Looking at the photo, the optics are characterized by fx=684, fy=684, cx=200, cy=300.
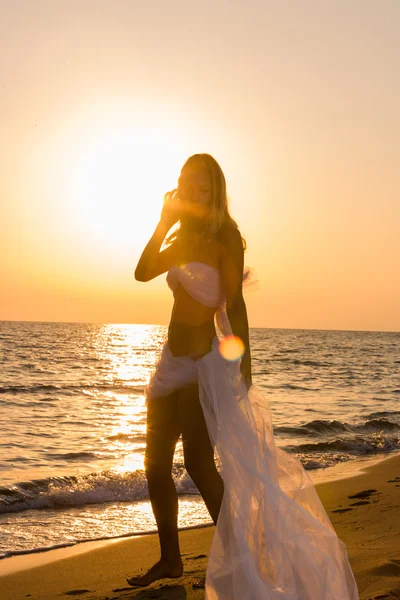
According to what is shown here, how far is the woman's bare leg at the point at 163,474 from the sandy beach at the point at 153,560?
0.16m

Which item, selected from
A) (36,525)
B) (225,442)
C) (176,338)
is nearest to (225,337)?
(176,338)

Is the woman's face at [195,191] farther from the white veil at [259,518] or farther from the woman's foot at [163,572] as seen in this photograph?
the woman's foot at [163,572]

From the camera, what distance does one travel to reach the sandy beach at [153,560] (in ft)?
12.4

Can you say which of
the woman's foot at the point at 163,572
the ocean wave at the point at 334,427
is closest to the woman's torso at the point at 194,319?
the woman's foot at the point at 163,572

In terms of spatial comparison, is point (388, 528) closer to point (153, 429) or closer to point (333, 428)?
point (153, 429)

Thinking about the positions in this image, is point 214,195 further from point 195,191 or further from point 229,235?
point 229,235

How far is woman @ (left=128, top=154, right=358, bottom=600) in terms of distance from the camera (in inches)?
119

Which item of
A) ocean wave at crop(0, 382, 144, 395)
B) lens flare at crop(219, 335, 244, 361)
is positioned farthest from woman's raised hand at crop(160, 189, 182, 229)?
ocean wave at crop(0, 382, 144, 395)

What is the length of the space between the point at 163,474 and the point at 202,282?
1.04 metres

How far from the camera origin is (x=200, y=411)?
344 cm

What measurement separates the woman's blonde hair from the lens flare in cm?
53


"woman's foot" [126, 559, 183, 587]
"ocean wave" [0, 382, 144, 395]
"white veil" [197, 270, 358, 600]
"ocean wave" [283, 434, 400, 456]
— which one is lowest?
"ocean wave" [0, 382, 144, 395]

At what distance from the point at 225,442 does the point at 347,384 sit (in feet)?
70.7

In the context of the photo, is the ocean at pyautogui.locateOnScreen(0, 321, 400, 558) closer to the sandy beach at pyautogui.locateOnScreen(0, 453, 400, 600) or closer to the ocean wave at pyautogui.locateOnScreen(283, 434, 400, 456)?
the ocean wave at pyautogui.locateOnScreen(283, 434, 400, 456)
